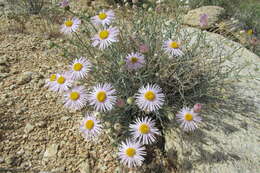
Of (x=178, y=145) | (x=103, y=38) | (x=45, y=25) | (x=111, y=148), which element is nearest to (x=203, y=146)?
(x=178, y=145)

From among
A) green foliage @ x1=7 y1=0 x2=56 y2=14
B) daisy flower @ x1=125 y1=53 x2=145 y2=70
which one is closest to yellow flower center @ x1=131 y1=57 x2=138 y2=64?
daisy flower @ x1=125 y1=53 x2=145 y2=70

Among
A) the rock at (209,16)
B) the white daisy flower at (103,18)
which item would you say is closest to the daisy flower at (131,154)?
the white daisy flower at (103,18)

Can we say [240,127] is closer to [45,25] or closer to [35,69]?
[35,69]

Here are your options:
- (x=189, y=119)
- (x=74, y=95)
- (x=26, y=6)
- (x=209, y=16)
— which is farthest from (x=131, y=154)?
(x=209, y=16)

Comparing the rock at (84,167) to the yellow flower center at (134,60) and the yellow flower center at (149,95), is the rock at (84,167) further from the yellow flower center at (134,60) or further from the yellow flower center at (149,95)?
the yellow flower center at (134,60)

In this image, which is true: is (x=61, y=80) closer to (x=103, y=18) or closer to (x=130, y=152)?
(x=103, y=18)

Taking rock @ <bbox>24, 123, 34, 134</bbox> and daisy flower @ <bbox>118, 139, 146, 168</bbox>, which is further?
rock @ <bbox>24, 123, 34, 134</bbox>

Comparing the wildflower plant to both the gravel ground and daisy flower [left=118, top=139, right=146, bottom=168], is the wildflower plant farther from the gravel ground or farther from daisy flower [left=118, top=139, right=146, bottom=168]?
the gravel ground
